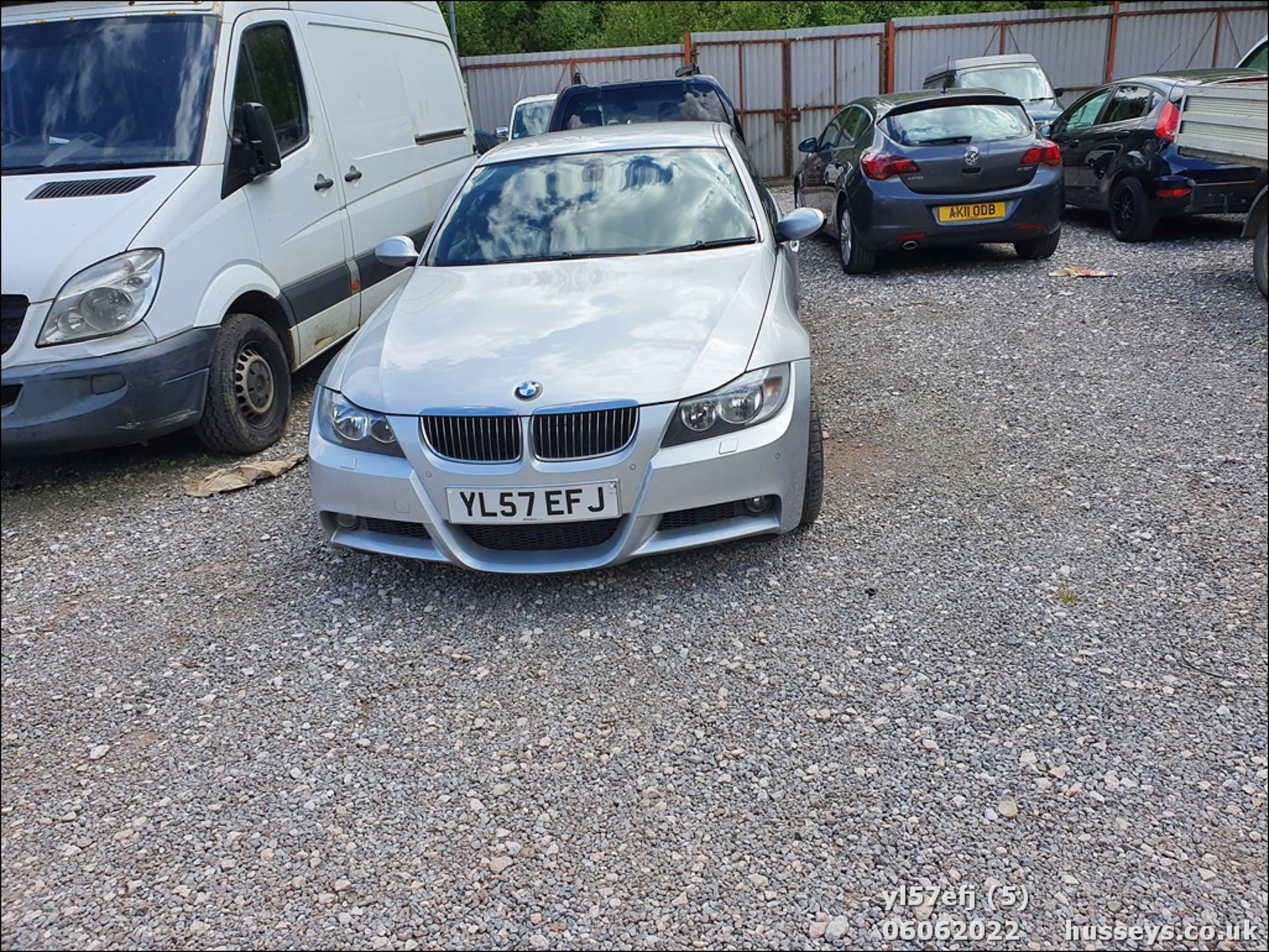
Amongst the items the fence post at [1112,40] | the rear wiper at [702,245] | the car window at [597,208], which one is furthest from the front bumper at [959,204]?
the fence post at [1112,40]

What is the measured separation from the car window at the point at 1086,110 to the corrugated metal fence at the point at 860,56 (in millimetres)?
7539

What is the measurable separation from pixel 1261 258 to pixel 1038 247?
197cm

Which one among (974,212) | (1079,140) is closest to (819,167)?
(974,212)

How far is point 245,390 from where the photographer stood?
480cm

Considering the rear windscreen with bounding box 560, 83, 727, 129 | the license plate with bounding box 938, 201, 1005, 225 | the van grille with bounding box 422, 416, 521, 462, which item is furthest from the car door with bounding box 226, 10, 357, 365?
the license plate with bounding box 938, 201, 1005, 225

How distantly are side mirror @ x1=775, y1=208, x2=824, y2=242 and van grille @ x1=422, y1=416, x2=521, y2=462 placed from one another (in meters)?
1.90

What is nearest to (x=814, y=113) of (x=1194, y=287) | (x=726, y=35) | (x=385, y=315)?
(x=726, y=35)

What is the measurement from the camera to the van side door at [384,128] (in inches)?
230

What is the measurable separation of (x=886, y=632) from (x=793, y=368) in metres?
0.97

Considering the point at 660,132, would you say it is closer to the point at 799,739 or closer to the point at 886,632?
the point at 886,632

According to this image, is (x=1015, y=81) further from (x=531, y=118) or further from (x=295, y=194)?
(x=295, y=194)

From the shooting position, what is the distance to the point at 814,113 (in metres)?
17.2

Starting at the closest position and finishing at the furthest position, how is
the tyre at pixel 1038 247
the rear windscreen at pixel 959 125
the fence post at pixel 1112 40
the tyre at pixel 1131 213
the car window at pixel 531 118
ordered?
the rear windscreen at pixel 959 125 → the tyre at pixel 1038 247 → the tyre at pixel 1131 213 → the car window at pixel 531 118 → the fence post at pixel 1112 40

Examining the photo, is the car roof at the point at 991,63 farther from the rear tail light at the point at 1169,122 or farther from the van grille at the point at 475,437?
the van grille at the point at 475,437
